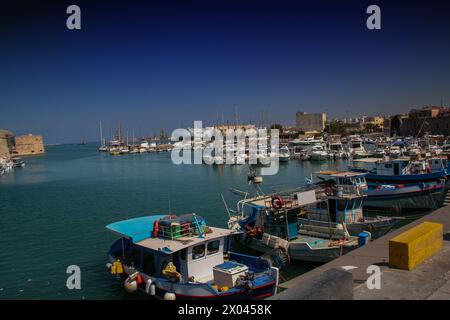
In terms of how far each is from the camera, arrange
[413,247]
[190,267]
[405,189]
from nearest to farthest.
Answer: [413,247] → [190,267] → [405,189]

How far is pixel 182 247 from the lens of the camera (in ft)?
46.8

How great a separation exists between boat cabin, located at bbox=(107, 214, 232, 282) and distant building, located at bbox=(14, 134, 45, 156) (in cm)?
18478

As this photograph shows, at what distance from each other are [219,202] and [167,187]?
619 inches

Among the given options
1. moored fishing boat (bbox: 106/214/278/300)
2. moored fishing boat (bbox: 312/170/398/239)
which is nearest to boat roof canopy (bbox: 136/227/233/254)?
moored fishing boat (bbox: 106/214/278/300)

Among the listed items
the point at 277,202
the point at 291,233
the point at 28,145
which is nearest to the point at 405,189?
the point at 291,233

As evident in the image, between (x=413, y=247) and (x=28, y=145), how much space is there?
650 ft

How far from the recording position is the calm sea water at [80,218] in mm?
18345

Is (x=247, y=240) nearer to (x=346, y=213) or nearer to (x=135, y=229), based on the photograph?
(x=346, y=213)

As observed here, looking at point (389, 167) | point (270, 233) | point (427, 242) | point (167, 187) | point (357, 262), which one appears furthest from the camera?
point (167, 187)

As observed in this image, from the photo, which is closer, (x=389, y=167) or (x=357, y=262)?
(x=357, y=262)

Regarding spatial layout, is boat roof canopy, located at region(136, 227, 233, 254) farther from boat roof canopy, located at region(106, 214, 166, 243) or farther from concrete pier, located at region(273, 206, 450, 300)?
concrete pier, located at region(273, 206, 450, 300)

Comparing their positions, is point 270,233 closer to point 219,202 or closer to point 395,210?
point 395,210

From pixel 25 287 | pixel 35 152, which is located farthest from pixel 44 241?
pixel 35 152
